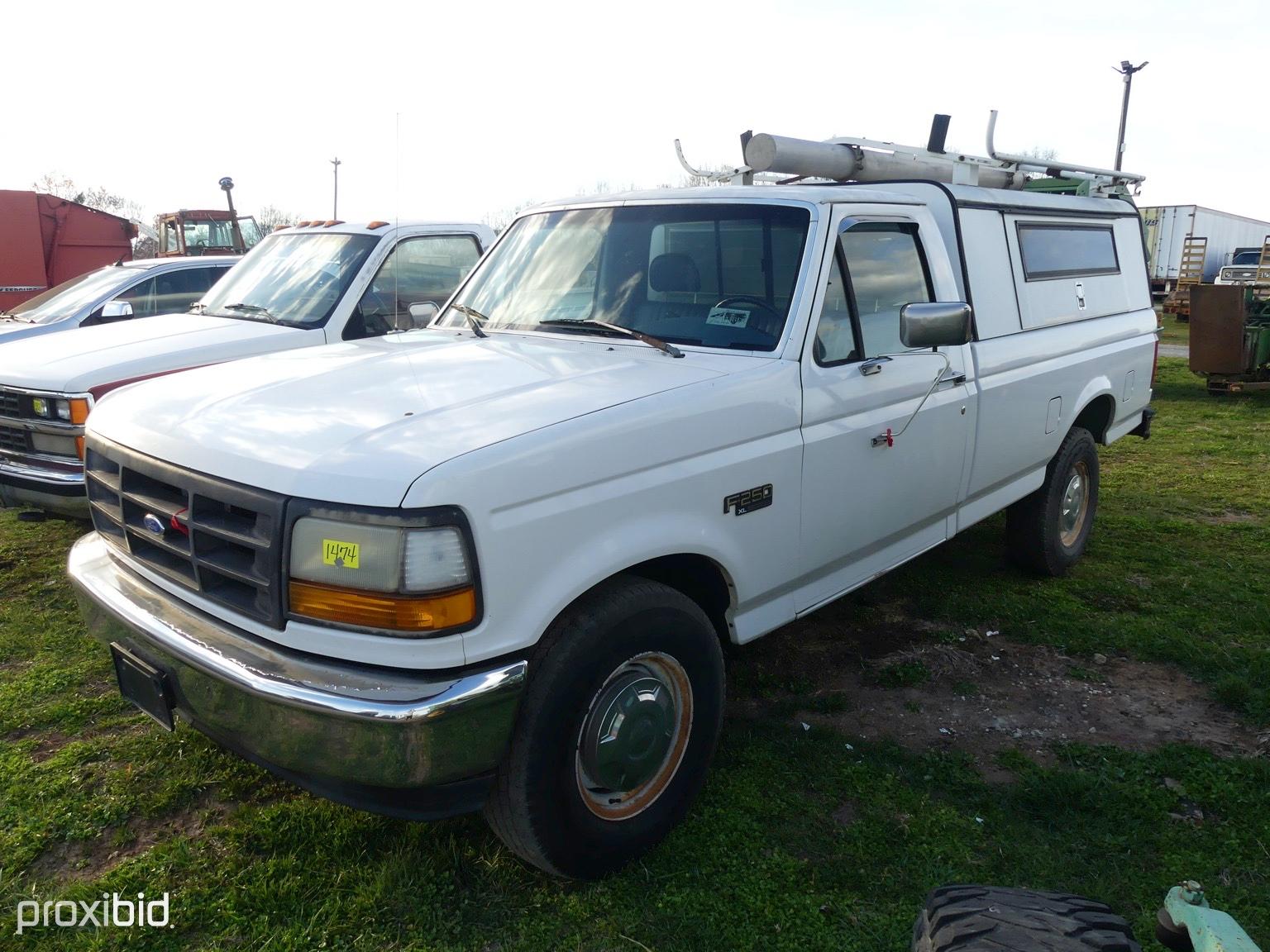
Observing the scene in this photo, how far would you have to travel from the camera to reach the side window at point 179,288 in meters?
8.50

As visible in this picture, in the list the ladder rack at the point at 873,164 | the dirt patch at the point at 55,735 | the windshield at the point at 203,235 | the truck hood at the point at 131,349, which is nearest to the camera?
the dirt patch at the point at 55,735

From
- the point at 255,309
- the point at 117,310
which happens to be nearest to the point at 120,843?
the point at 255,309

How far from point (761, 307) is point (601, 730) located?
1630mm

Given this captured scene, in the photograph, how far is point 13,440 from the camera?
17.4 ft

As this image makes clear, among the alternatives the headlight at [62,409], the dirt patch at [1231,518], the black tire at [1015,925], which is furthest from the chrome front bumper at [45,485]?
the dirt patch at [1231,518]

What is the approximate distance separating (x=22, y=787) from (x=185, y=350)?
298 centimetres

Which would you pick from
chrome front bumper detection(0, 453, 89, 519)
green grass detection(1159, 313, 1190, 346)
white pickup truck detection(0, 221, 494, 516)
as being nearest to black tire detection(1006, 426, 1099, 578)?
white pickup truck detection(0, 221, 494, 516)

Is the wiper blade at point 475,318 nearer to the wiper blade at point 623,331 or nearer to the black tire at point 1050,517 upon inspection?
the wiper blade at point 623,331

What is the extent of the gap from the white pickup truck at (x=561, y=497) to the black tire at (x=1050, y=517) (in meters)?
0.98

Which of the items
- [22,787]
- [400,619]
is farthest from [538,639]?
[22,787]

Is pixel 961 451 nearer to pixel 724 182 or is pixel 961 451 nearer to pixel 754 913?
pixel 724 182

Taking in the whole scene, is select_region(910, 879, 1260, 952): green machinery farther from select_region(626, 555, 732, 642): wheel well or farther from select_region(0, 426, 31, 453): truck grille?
select_region(0, 426, 31, 453): truck grille

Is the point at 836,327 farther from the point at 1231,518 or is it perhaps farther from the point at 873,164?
the point at 1231,518

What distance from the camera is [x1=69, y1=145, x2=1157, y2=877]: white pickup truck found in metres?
2.37
